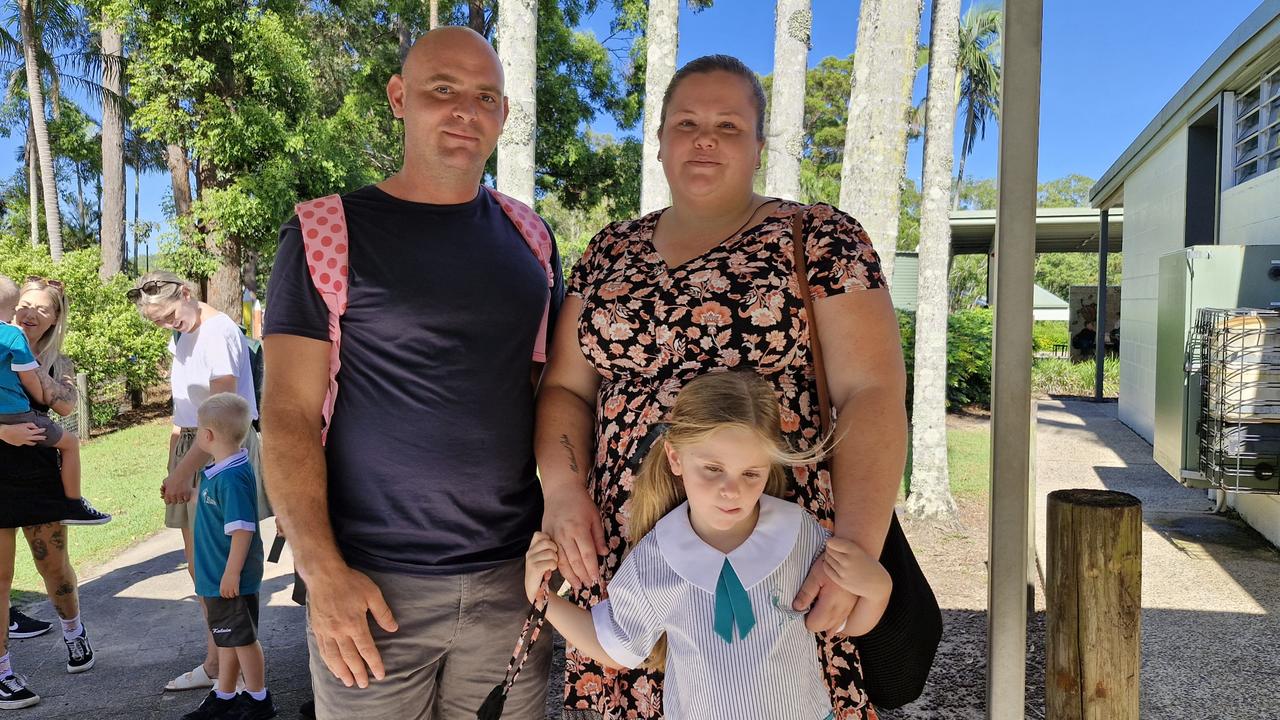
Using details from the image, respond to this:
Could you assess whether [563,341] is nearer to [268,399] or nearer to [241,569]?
[268,399]

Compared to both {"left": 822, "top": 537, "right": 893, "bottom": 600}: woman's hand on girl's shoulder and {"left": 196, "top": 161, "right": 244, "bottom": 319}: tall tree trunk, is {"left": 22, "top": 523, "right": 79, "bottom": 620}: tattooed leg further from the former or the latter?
{"left": 196, "top": 161, "right": 244, "bottom": 319}: tall tree trunk

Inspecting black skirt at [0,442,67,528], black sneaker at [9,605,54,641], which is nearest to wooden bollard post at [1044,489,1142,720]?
black skirt at [0,442,67,528]

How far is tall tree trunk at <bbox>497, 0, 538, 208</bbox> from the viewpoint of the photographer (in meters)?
5.18

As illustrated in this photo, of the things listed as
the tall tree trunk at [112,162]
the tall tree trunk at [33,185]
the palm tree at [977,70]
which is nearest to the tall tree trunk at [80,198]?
the tall tree trunk at [33,185]

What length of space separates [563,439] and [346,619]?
21.3 inches

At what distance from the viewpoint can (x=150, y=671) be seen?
14.8 feet

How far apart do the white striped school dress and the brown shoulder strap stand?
187 millimetres

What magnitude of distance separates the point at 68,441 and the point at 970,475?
8231 mm

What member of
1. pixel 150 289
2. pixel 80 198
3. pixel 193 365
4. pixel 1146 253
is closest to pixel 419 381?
pixel 193 365

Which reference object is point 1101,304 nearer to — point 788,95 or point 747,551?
point 788,95

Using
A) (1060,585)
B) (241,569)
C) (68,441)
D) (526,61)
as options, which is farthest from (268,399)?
(526,61)

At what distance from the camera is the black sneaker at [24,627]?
16.6 feet

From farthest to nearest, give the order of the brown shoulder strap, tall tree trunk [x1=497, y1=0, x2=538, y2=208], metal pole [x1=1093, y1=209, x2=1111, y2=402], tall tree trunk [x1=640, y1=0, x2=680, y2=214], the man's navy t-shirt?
metal pole [x1=1093, y1=209, x2=1111, y2=402]
tall tree trunk [x1=640, y1=0, x2=680, y2=214]
tall tree trunk [x1=497, y1=0, x2=538, y2=208]
the man's navy t-shirt
the brown shoulder strap

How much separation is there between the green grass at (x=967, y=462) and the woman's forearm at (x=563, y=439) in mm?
5943
